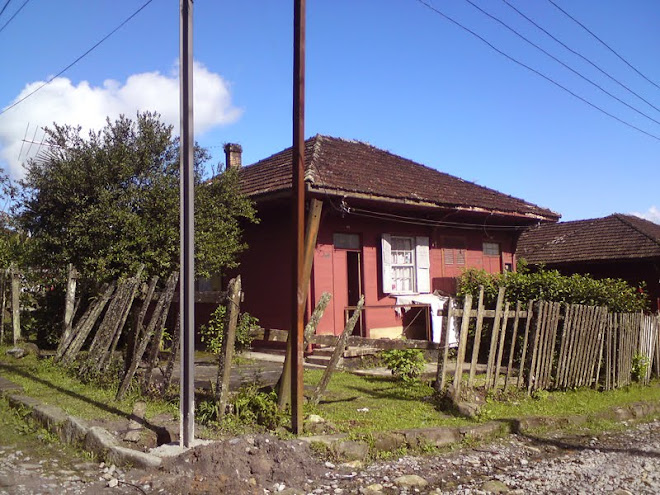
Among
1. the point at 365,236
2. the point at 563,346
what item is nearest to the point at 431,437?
the point at 563,346

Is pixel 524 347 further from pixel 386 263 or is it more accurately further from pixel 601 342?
pixel 386 263

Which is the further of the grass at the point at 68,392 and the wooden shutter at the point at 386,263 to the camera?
the wooden shutter at the point at 386,263

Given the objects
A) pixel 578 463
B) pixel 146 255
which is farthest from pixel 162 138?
pixel 578 463

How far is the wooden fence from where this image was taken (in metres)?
7.71

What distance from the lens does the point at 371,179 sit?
13602 millimetres

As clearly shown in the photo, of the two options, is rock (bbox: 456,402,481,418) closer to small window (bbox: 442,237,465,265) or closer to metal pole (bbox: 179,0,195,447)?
metal pole (bbox: 179,0,195,447)

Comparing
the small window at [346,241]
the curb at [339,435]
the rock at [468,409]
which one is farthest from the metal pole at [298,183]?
the small window at [346,241]

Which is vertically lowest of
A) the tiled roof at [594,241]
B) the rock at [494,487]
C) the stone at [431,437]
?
the rock at [494,487]

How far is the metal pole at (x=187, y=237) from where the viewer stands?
5316 millimetres

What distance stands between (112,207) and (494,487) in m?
8.13

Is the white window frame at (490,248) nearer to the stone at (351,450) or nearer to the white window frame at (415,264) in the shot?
the white window frame at (415,264)

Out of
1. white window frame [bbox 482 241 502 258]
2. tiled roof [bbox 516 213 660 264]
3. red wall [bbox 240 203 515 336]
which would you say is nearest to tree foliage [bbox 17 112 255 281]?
red wall [bbox 240 203 515 336]

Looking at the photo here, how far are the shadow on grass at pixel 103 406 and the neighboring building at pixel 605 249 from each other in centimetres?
1821

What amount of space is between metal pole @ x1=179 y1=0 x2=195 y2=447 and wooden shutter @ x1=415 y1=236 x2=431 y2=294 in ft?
30.0
